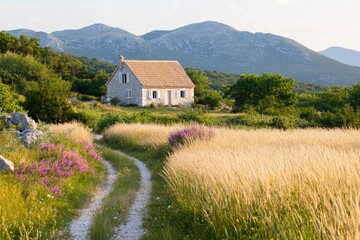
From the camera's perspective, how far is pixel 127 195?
11.4 m

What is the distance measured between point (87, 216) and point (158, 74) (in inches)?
1955

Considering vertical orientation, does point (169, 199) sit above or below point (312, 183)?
below

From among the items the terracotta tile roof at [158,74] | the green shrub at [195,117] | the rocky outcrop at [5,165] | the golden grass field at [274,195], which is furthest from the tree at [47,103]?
the terracotta tile roof at [158,74]

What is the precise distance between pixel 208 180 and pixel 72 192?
4817 millimetres

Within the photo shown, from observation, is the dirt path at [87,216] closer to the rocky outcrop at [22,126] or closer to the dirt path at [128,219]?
the dirt path at [128,219]

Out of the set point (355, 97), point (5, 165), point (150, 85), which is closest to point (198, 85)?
point (150, 85)

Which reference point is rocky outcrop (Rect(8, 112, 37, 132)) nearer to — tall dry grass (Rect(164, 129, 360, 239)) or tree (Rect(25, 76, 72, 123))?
tree (Rect(25, 76, 72, 123))

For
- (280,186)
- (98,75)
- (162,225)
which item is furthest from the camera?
(98,75)

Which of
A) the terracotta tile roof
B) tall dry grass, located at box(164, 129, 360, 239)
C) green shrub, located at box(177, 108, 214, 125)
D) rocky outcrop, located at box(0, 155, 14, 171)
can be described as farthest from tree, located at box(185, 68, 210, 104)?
tall dry grass, located at box(164, 129, 360, 239)

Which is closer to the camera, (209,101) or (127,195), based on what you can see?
(127,195)

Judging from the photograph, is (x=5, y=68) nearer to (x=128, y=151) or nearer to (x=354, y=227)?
(x=128, y=151)

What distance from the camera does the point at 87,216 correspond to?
31.9ft

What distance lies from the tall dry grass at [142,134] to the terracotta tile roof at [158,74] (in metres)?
30.5

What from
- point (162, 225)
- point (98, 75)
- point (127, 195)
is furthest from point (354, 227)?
point (98, 75)
